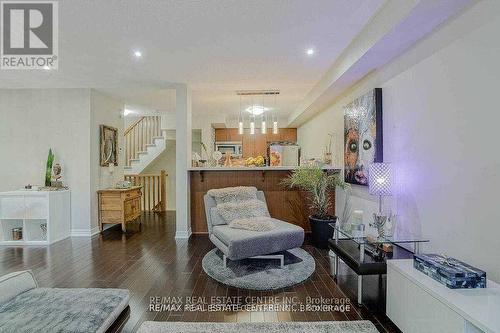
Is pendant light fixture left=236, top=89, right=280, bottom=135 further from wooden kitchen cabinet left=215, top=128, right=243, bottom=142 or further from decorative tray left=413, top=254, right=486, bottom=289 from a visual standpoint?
decorative tray left=413, top=254, right=486, bottom=289

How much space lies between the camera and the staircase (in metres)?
7.13

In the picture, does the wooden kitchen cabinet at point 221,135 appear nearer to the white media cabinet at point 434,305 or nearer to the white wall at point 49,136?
the white wall at point 49,136

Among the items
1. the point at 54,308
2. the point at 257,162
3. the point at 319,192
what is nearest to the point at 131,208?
the point at 257,162

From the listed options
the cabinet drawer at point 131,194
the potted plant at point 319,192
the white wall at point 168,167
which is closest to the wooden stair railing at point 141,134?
the white wall at point 168,167

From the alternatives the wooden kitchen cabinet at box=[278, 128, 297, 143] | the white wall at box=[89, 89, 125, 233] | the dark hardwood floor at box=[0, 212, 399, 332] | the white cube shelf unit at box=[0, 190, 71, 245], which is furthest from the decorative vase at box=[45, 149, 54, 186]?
the wooden kitchen cabinet at box=[278, 128, 297, 143]

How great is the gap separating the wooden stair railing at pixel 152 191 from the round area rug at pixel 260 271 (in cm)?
369

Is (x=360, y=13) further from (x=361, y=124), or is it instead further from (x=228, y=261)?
(x=228, y=261)

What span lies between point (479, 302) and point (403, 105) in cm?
191

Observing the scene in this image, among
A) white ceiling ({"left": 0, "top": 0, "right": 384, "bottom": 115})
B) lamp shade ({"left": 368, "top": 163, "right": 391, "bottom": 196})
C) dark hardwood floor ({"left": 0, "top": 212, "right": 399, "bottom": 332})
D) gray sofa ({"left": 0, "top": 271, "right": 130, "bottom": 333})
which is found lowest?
dark hardwood floor ({"left": 0, "top": 212, "right": 399, "bottom": 332})

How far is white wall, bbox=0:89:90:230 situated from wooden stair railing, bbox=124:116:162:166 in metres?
2.80

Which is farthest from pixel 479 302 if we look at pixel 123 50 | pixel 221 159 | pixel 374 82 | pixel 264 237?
pixel 221 159

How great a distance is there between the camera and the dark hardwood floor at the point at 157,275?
2.08 m

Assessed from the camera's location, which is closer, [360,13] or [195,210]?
[360,13]

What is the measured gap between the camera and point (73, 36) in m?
2.73
